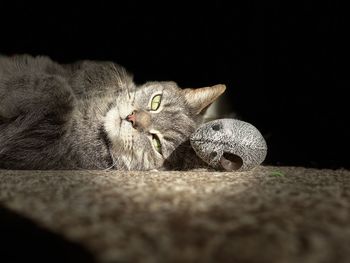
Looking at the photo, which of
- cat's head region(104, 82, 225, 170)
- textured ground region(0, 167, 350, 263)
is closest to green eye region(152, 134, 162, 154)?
cat's head region(104, 82, 225, 170)

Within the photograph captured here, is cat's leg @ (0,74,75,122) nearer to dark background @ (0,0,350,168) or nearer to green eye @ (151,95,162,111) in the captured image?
green eye @ (151,95,162,111)

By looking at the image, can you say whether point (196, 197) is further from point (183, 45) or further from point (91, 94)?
point (183, 45)

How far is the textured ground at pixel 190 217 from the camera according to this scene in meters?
0.80

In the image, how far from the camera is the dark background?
279 cm

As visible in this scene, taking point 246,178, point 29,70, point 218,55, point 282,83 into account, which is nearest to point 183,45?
point 218,55

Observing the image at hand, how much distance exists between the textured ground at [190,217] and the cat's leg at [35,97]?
65cm

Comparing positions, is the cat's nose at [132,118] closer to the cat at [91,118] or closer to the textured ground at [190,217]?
the cat at [91,118]

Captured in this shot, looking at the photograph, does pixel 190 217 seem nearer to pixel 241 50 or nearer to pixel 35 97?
pixel 35 97

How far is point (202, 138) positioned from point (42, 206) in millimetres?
1152

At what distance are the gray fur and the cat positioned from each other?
15 cm

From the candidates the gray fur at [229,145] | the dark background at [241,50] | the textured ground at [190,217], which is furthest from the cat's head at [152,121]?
the textured ground at [190,217]

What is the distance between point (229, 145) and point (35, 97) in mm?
1111

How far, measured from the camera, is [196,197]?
1.26 meters

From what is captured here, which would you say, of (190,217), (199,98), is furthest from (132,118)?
(190,217)
